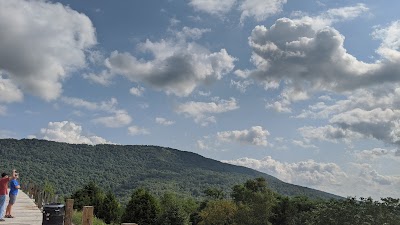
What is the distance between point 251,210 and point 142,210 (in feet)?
71.5

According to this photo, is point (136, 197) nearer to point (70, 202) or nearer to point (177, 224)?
point (177, 224)

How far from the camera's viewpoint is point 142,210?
7025 cm

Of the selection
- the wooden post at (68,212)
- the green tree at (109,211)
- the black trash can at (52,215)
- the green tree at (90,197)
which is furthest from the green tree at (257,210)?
the black trash can at (52,215)

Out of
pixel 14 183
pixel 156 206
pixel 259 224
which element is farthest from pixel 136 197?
pixel 14 183

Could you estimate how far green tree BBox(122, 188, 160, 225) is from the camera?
69.5 m

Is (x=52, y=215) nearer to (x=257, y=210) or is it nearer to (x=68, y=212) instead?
(x=68, y=212)

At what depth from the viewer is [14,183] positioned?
20.7 meters

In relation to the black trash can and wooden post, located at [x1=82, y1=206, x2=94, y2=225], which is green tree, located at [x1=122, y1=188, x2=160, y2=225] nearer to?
the black trash can

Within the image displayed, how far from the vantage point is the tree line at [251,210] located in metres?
61.0

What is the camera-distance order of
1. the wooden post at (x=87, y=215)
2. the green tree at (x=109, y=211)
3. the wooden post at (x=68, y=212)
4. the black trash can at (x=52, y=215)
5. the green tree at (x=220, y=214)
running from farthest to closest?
the green tree at (x=220, y=214), the green tree at (x=109, y=211), the wooden post at (x=68, y=212), the black trash can at (x=52, y=215), the wooden post at (x=87, y=215)

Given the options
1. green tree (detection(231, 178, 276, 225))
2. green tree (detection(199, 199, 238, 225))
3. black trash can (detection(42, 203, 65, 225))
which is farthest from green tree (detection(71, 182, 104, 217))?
black trash can (detection(42, 203, 65, 225))

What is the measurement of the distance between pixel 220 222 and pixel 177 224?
43.8 feet

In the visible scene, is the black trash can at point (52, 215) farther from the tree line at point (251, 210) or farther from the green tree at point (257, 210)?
the green tree at point (257, 210)

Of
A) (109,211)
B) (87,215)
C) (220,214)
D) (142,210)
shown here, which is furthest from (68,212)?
(220,214)
